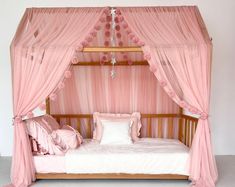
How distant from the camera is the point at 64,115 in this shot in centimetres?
386

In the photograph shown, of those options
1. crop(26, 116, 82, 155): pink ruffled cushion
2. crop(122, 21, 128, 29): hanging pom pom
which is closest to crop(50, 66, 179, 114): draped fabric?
crop(26, 116, 82, 155): pink ruffled cushion

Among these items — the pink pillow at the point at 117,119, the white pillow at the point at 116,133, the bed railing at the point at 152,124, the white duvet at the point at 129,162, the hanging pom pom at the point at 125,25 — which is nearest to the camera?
the white duvet at the point at 129,162

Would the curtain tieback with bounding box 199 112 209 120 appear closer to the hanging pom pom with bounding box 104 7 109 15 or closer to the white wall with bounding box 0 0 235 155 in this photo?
the white wall with bounding box 0 0 235 155

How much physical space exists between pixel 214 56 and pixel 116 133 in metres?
2.04

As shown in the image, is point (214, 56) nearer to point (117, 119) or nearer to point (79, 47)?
point (117, 119)

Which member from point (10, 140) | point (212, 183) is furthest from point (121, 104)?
point (10, 140)

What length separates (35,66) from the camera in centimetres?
281

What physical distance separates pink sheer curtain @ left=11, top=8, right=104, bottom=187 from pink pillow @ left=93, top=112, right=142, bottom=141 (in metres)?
1.02

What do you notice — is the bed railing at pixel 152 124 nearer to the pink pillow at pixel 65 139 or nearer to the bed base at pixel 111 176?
the pink pillow at pixel 65 139

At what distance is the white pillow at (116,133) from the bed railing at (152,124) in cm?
38

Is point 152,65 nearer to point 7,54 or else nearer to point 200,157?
point 200,157

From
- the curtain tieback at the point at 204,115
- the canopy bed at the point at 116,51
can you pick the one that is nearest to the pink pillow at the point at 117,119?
the canopy bed at the point at 116,51

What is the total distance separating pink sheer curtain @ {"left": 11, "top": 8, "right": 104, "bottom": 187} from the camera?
9.17 ft

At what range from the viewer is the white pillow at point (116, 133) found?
346 cm
